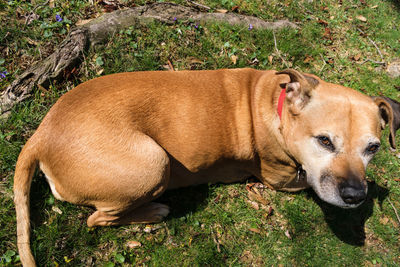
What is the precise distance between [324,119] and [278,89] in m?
0.69

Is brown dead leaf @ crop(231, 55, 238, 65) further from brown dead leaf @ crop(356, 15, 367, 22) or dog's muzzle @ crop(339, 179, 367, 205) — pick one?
brown dead leaf @ crop(356, 15, 367, 22)

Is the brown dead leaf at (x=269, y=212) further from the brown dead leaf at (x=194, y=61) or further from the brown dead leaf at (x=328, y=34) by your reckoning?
the brown dead leaf at (x=328, y=34)

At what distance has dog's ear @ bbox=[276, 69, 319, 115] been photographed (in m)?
3.06

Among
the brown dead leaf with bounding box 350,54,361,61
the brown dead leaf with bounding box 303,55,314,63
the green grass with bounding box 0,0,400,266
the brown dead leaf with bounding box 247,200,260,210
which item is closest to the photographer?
the green grass with bounding box 0,0,400,266

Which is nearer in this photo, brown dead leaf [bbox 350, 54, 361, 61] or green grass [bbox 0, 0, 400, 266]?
green grass [bbox 0, 0, 400, 266]

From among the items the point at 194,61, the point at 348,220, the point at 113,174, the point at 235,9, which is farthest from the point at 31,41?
the point at 348,220

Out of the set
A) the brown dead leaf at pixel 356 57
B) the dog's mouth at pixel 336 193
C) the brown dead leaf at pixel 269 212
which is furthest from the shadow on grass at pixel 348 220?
the brown dead leaf at pixel 356 57

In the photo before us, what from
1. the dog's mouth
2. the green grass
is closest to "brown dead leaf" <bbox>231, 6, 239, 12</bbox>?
the green grass

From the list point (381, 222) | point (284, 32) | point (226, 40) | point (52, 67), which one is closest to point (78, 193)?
Result: point (52, 67)

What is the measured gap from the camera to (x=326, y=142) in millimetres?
2941

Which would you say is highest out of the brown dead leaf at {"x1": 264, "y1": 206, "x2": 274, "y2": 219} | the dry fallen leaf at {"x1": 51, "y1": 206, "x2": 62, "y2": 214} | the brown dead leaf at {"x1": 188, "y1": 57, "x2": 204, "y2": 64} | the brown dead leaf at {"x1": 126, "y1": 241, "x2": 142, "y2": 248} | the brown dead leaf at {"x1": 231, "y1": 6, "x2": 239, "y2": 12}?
the brown dead leaf at {"x1": 231, "y1": 6, "x2": 239, "y2": 12}

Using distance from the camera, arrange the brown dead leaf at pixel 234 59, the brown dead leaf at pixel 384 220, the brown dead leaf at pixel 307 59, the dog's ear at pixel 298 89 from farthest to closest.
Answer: the brown dead leaf at pixel 307 59 → the brown dead leaf at pixel 234 59 → the brown dead leaf at pixel 384 220 → the dog's ear at pixel 298 89

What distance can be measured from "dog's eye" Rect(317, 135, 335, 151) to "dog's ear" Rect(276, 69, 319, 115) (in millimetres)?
360

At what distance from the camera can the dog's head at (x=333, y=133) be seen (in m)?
2.87
